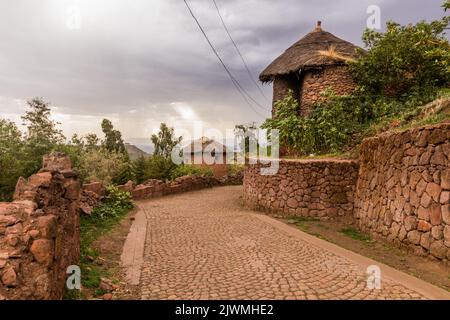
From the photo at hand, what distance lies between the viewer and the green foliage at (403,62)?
12352 millimetres

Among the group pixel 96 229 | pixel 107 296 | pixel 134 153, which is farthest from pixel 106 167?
pixel 134 153

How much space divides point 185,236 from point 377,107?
10091 mm

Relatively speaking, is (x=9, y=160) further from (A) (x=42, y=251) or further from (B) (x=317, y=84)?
(B) (x=317, y=84)

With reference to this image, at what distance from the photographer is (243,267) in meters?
4.88

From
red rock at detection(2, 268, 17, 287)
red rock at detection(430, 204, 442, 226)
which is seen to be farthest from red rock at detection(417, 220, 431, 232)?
red rock at detection(2, 268, 17, 287)

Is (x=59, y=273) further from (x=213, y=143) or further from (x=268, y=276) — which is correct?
(x=213, y=143)

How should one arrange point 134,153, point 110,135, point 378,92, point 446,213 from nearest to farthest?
point 446,213 → point 378,92 → point 110,135 → point 134,153

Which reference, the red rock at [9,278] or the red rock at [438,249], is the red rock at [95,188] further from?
the red rock at [438,249]

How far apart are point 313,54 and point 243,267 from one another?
41.5 ft

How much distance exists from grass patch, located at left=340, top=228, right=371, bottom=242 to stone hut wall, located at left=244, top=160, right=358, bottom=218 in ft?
2.86

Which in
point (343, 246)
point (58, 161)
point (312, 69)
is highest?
point (312, 69)

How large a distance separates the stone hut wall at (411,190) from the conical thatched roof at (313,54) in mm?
7344
